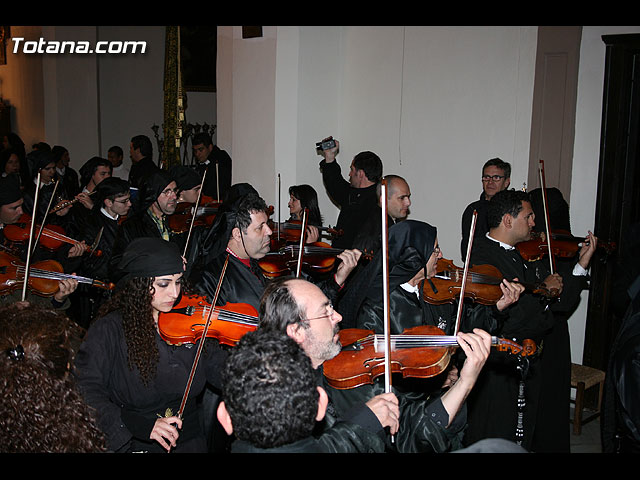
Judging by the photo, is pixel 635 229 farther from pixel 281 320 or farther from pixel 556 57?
pixel 556 57

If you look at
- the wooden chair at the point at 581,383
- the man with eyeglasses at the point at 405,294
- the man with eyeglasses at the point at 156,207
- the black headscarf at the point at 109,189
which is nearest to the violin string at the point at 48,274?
the man with eyeglasses at the point at 156,207

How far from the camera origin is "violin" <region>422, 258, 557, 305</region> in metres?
3.53

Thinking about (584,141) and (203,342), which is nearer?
(203,342)

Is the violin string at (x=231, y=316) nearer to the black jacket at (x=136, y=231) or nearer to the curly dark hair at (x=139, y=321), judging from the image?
the curly dark hair at (x=139, y=321)

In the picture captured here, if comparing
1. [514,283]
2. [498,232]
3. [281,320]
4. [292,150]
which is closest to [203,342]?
[281,320]

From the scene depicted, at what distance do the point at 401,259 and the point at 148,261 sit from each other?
1208mm

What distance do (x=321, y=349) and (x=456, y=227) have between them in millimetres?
3582

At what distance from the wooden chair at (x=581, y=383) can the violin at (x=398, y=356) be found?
91.7 inches

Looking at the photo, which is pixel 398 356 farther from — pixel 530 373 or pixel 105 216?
pixel 105 216

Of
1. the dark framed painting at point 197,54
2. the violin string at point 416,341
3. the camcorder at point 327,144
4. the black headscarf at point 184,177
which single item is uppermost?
the dark framed painting at point 197,54

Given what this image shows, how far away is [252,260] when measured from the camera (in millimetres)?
3725

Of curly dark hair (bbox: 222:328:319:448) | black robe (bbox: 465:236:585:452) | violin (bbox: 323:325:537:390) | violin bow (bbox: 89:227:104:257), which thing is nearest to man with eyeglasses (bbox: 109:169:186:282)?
violin bow (bbox: 89:227:104:257)

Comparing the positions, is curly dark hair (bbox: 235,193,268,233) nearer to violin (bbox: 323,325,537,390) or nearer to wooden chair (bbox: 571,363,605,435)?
violin (bbox: 323,325,537,390)

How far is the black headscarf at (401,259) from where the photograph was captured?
320cm
